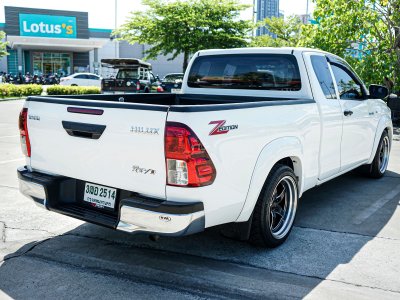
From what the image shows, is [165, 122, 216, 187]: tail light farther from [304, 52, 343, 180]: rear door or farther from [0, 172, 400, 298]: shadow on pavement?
[304, 52, 343, 180]: rear door

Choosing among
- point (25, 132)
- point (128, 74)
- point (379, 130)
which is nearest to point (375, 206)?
point (379, 130)

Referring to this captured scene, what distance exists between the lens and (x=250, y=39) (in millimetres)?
27672

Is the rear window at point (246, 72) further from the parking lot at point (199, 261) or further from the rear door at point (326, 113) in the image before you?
the parking lot at point (199, 261)

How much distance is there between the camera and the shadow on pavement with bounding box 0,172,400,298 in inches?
132

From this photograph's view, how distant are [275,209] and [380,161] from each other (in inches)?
142

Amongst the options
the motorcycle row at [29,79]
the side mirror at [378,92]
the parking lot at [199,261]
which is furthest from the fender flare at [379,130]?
the motorcycle row at [29,79]

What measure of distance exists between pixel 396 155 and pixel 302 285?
6889 millimetres

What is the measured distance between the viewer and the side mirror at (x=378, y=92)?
227 inches

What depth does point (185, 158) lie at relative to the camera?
298cm

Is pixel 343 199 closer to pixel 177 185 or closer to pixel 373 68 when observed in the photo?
pixel 177 185

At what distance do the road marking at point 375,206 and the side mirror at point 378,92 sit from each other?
4.45 ft

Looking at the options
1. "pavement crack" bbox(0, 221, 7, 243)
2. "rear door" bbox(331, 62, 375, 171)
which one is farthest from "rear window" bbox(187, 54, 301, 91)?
"pavement crack" bbox(0, 221, 7, 243)

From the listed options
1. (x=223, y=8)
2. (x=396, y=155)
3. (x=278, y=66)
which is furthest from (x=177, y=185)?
(x=223, y=8)

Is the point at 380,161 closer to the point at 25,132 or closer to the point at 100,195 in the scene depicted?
the point at 100,195
